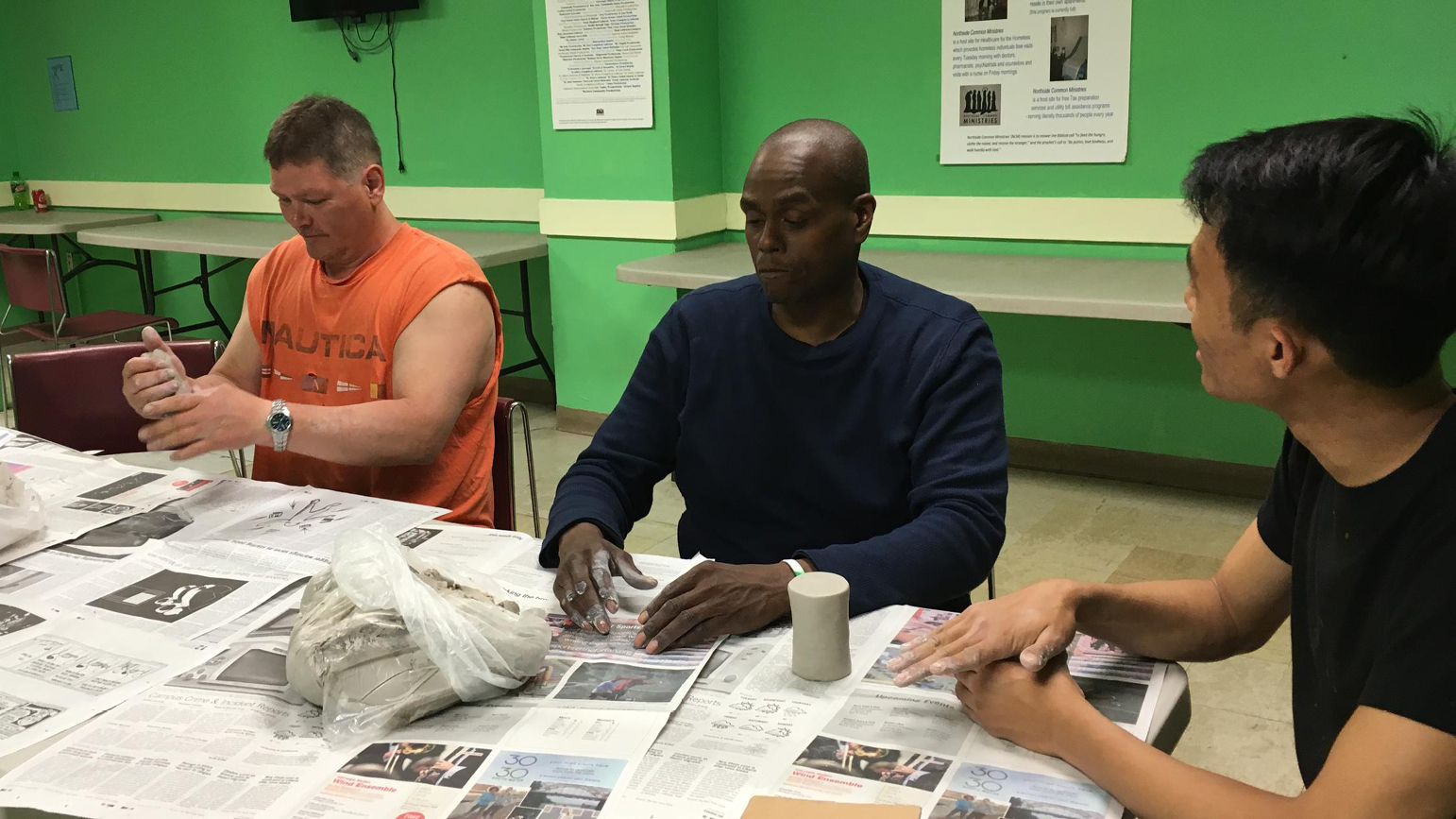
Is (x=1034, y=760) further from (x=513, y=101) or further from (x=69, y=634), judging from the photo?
(x=513, y=101)

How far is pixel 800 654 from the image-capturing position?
1.21 meters

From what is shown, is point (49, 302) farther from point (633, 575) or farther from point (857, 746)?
point (857, 746)

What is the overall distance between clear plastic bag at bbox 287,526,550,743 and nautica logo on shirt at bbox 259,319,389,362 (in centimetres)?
94

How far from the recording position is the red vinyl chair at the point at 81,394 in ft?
7.98

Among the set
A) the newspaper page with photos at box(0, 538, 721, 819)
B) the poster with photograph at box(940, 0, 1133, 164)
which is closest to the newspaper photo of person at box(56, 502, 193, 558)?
the newspaper page with photos at box(0, 538, 721, 819)

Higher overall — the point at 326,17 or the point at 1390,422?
the point at 326,17

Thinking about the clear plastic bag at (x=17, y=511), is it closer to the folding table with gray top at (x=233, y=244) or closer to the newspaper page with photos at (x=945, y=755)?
the newspaper page with photos at (x=945, y=755)

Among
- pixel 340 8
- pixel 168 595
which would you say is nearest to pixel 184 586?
pixel 168 595

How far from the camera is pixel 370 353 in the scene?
6.87ft

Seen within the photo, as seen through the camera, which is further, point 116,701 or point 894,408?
point 894,408

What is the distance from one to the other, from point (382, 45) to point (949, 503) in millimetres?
4534

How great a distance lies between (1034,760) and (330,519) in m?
1.14

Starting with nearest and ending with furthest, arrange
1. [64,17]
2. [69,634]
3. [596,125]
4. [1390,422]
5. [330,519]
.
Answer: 1. [1390,422]
2. [69,634]
3. [330,519]
4. [596,125]
5. [64,17]

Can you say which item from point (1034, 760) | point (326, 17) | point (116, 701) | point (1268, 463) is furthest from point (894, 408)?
point (326, 17)
